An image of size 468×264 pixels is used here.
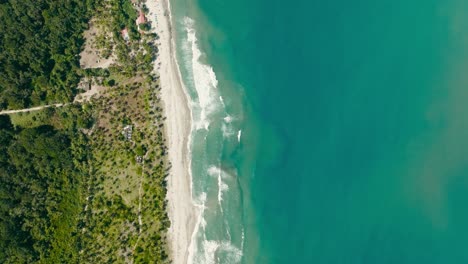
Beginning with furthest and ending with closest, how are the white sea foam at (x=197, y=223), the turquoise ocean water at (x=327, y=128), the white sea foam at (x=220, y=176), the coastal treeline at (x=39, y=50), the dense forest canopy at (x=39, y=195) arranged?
the coastal treeline at (x=39, y=50)
the white sea foam at (x=220, y=176)
the turquoise ocean water at (x=327, y=128)
the white sea foam at (x=197, y=223)
the dense forest canopy at (x=39, y=195)

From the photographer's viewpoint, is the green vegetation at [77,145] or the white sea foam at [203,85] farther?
the white sea foam at [203,85]

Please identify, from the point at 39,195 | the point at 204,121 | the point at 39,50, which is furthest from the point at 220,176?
the point at 39,50

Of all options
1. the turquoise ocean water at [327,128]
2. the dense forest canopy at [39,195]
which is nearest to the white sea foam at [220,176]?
the turquoise ocean water at [327,128]

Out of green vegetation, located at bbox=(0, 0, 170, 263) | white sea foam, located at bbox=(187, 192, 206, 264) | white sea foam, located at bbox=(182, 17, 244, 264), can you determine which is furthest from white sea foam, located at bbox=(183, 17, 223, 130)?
white sea foam, located at bbox=(187, 192, 206, 264)

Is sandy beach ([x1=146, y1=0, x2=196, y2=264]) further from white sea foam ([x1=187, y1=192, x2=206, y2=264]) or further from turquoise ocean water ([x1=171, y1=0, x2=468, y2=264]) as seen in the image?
turquoise ocean water ([x1=171, y1=0, x2=468, y2=264])

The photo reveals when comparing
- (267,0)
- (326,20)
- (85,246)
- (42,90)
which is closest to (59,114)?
(42,90)

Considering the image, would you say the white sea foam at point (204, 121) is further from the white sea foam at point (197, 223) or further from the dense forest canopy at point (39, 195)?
the dense forest canopy at point (39, 195)
